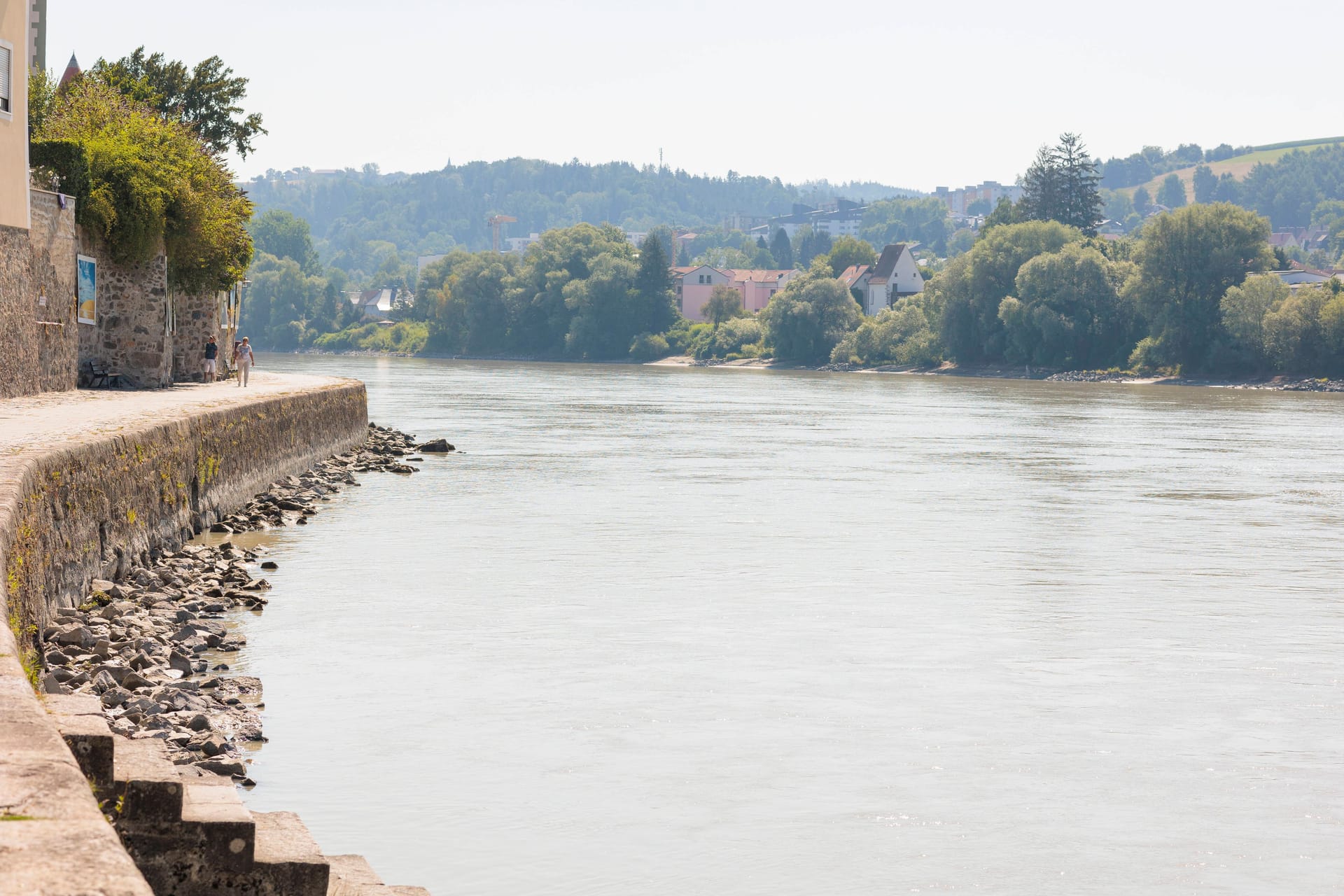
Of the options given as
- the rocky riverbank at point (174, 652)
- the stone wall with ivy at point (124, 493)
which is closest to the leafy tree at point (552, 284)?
the stone wall with ivy at point (124, 493)

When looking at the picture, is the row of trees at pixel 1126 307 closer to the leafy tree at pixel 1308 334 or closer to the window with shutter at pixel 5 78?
the leafy tree at pixel 1308 334

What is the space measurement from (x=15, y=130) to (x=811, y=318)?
101m

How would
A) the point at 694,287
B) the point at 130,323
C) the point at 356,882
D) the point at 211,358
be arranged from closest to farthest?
the point at 356,882 → the point at 130,323 → the point at 211,358 → the point at 694,287

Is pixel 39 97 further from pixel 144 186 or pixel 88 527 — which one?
pixel 88 527

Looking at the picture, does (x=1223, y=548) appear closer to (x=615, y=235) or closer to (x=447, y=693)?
(x=447, y=693)

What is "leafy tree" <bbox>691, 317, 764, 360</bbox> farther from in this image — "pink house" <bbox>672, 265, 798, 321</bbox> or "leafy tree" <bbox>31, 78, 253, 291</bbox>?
"leafy tree" <bbox>31, 78, 253, 291</bbox>

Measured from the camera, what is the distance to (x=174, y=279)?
36.7 meters

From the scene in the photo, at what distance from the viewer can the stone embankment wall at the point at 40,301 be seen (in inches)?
1044

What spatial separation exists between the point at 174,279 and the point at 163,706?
86.4 feet

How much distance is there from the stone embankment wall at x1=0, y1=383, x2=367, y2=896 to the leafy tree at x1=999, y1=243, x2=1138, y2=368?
71883 mm

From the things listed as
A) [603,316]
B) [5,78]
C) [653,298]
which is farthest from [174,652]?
[653,298]

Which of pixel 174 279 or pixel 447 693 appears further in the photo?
pixel 174 279

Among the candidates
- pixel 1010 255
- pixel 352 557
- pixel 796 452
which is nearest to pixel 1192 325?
pixel 1010 255

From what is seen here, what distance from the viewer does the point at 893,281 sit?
160250mm
